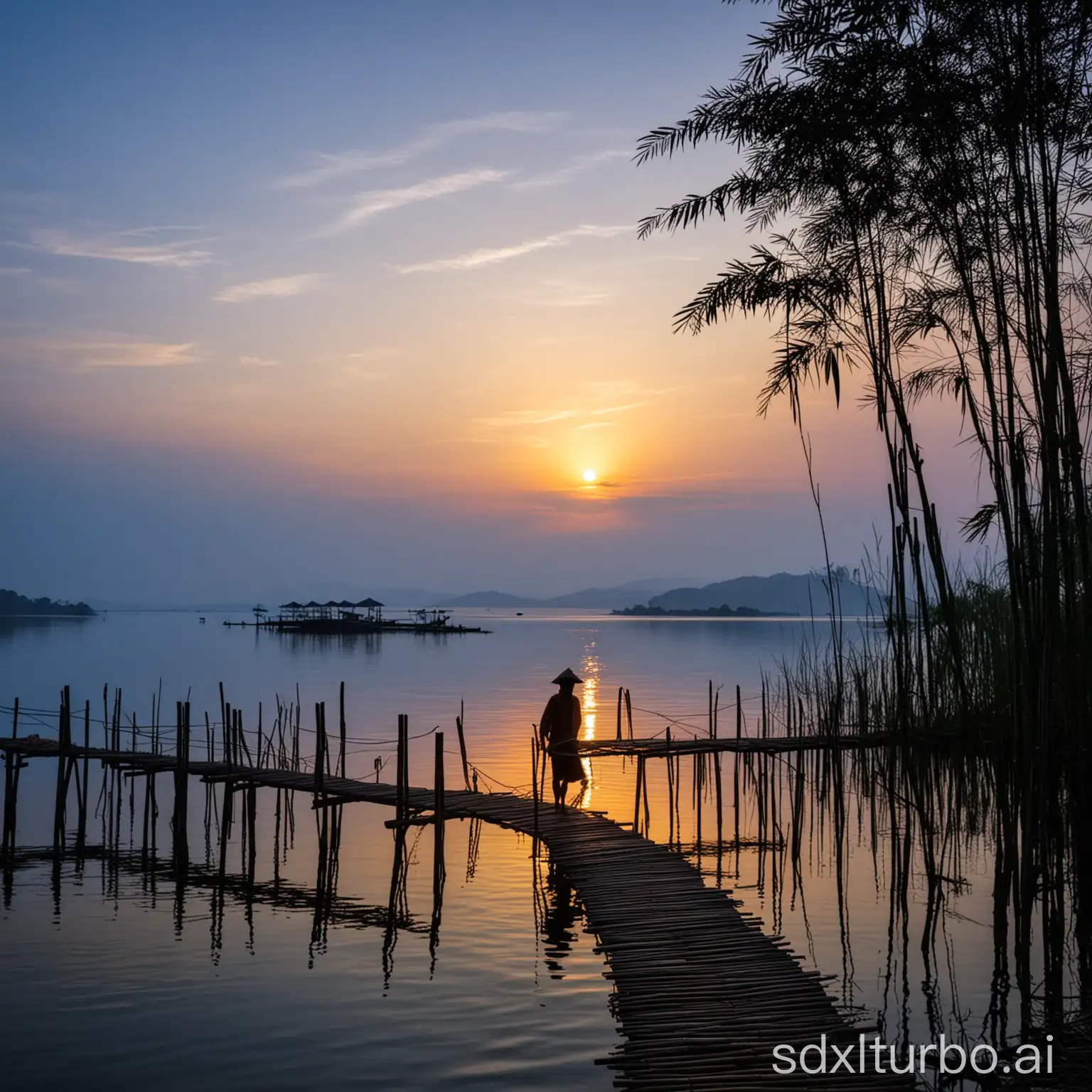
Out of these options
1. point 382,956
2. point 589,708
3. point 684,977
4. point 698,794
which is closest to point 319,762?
point 382,956

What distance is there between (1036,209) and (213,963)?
361 inches

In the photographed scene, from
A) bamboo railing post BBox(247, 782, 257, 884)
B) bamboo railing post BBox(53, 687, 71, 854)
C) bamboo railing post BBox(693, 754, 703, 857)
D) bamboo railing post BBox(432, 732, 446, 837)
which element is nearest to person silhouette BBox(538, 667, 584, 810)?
bamboo railing post BBox(432, 732, 446, 837)

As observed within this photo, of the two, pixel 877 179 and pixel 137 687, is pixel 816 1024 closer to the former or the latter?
pixel 877 179

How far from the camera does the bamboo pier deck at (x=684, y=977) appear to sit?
19.4ft

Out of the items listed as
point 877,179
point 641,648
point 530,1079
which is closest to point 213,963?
point 530,1079

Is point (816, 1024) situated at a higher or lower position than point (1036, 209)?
lower

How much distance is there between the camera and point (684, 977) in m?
7.36

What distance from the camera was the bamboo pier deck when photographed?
5.93 metres

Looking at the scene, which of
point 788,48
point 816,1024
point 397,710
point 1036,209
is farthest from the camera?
point 397,710

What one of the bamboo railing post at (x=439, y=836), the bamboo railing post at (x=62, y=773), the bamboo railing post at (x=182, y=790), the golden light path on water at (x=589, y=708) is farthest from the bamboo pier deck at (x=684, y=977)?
the bamboo railing post at (x=62, y=773)

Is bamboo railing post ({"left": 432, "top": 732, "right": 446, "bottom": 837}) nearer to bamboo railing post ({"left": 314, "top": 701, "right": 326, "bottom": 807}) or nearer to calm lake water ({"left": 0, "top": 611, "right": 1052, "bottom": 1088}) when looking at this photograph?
calm lake water ({"left": 0, "top": 611, "right": 1052, "bottom": 1088})

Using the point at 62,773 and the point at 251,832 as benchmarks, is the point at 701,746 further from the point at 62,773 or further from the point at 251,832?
the point at 62,773

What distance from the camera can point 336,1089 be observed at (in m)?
7.22

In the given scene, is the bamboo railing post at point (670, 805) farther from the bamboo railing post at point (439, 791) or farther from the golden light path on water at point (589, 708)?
the bamboo railing post at point (439, 791)
